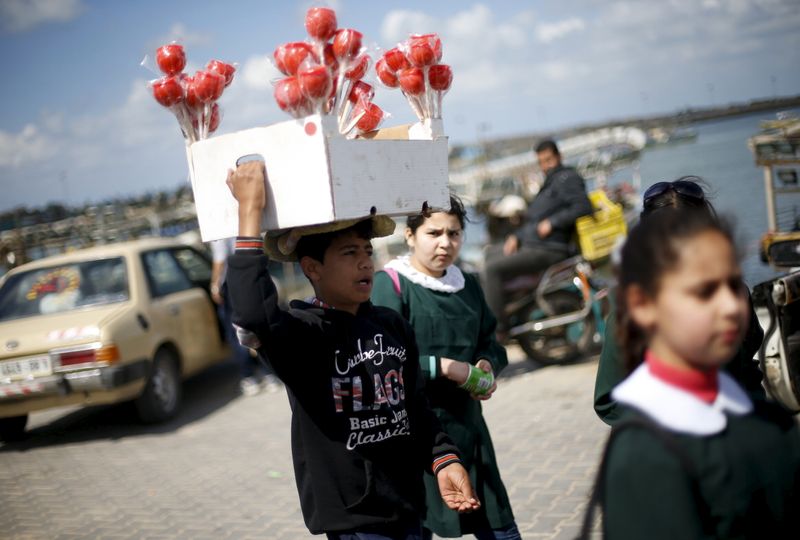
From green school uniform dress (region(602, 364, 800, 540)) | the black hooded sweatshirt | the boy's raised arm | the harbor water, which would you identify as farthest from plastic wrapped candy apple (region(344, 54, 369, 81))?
the harbor water

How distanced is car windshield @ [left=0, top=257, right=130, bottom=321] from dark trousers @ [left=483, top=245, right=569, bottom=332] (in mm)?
3799

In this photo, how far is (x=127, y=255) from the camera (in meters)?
7.30

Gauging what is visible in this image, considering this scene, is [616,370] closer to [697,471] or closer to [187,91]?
[697,471]

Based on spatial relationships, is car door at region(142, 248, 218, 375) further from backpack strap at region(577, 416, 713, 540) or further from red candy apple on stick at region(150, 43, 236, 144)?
backpack strap at region(577, 416, 713, 540)

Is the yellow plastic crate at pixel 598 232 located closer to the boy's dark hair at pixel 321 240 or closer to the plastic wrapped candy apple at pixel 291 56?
the boy's dark hair at pixel 321 240

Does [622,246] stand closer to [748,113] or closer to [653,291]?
[653,291]

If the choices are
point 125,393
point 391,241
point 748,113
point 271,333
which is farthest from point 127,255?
point 391,241

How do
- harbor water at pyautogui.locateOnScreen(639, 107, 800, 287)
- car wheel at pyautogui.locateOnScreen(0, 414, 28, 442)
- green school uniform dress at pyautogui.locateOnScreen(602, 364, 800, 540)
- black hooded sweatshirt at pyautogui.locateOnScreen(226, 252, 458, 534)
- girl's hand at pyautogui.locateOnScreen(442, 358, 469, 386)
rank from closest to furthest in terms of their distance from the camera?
green school uniform dress at pyautogui.locateOnScreen(602, 364, 800, 540), black hooded sweatshirt at pyautogui.locateOnScreen(226, 252, 458, 534), girl's hand at pyautogui.locateOnScreen(442, 358, 469, 386), harbor water at pyautogui.locateOnScreen(639, 107, 800, 287), car wheel at pyautogui.locateOnScreen(0, 414, 28, 442)

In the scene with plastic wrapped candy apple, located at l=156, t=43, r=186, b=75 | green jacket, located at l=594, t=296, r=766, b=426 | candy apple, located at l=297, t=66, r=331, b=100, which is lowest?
green jacket, located at l=594, t=296, r=766, b=426

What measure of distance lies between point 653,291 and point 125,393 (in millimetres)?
6126

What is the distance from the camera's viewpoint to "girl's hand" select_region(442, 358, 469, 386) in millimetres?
2824

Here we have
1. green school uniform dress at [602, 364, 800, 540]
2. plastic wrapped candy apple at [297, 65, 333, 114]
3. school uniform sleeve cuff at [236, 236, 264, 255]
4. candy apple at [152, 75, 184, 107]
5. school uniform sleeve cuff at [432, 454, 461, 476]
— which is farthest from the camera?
school uniform sleeve cuff at [432, 454, 461, 476]

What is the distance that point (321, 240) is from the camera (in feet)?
7.41

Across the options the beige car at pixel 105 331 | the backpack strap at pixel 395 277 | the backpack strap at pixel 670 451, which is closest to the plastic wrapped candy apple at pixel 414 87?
the backpack strap at pixel 395 277
